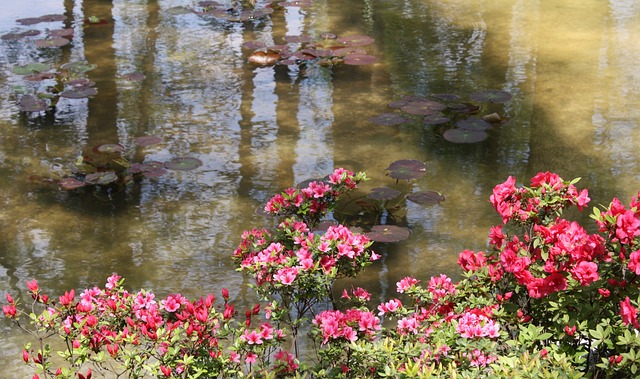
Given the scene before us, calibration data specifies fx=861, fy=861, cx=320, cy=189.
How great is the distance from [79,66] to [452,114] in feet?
8.27

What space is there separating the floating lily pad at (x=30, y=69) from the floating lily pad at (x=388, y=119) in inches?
91.2

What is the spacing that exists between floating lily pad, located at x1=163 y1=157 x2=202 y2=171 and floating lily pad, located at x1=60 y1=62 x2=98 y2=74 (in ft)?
5.53

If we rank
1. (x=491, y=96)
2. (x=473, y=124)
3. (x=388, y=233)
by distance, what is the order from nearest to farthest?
1. (x=388, y=233)
2. (x=473, y=124)
3. (x=491, y=96)

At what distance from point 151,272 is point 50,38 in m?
3.61

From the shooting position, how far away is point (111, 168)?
4.14 m

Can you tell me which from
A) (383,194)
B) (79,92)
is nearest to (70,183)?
(79,92)

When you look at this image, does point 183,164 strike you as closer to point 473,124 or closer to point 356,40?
point 473,124

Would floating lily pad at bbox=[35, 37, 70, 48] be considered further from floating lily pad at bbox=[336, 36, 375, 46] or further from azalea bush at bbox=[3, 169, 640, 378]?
azalea bush at bbox=[3, 169, 640, 378]

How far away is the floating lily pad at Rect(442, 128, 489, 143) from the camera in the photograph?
4.23 metres

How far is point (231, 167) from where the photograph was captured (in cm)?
414

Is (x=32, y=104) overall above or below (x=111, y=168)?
above

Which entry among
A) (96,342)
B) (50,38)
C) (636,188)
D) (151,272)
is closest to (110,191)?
(151,272)

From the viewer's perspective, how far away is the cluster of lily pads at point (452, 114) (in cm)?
432

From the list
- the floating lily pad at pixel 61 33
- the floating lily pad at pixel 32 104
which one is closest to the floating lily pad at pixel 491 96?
the floating lily pad at pixel 32 104
